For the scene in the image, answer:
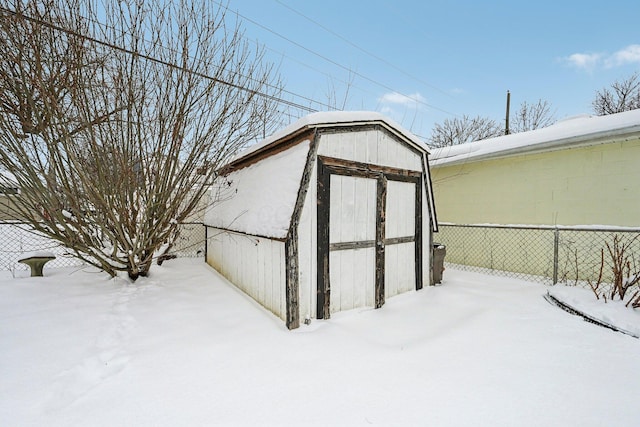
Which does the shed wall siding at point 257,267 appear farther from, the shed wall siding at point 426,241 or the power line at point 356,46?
the power line at point 356,46

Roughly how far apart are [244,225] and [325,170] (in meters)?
1.65

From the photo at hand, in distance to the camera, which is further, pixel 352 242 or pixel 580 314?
pixel 352 242

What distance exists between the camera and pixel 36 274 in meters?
4.79

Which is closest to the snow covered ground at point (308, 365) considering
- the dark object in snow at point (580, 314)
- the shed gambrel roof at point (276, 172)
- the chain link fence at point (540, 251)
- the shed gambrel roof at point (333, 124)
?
the dark object in snow at point (580, 314)

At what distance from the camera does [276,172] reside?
3.82m

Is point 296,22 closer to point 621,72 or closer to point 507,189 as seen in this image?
point 507,189

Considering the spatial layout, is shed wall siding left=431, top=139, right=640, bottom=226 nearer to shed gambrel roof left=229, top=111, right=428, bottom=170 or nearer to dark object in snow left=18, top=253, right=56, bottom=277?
shed gambrel roof left=229, top=111, right=428, bottom=170

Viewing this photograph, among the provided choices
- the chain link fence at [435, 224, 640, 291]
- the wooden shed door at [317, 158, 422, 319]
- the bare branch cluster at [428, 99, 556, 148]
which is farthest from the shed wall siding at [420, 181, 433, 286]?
the bare branch cluster at [428, 99, 556, 148]

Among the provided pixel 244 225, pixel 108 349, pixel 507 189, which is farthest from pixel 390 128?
pixel 108 349

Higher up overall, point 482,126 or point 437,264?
point 482,126

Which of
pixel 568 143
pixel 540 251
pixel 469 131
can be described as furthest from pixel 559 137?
pixel 469 131

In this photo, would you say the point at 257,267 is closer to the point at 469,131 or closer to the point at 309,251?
the point at 309,251

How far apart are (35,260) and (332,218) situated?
516 centimetres

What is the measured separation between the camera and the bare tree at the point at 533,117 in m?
18.0
